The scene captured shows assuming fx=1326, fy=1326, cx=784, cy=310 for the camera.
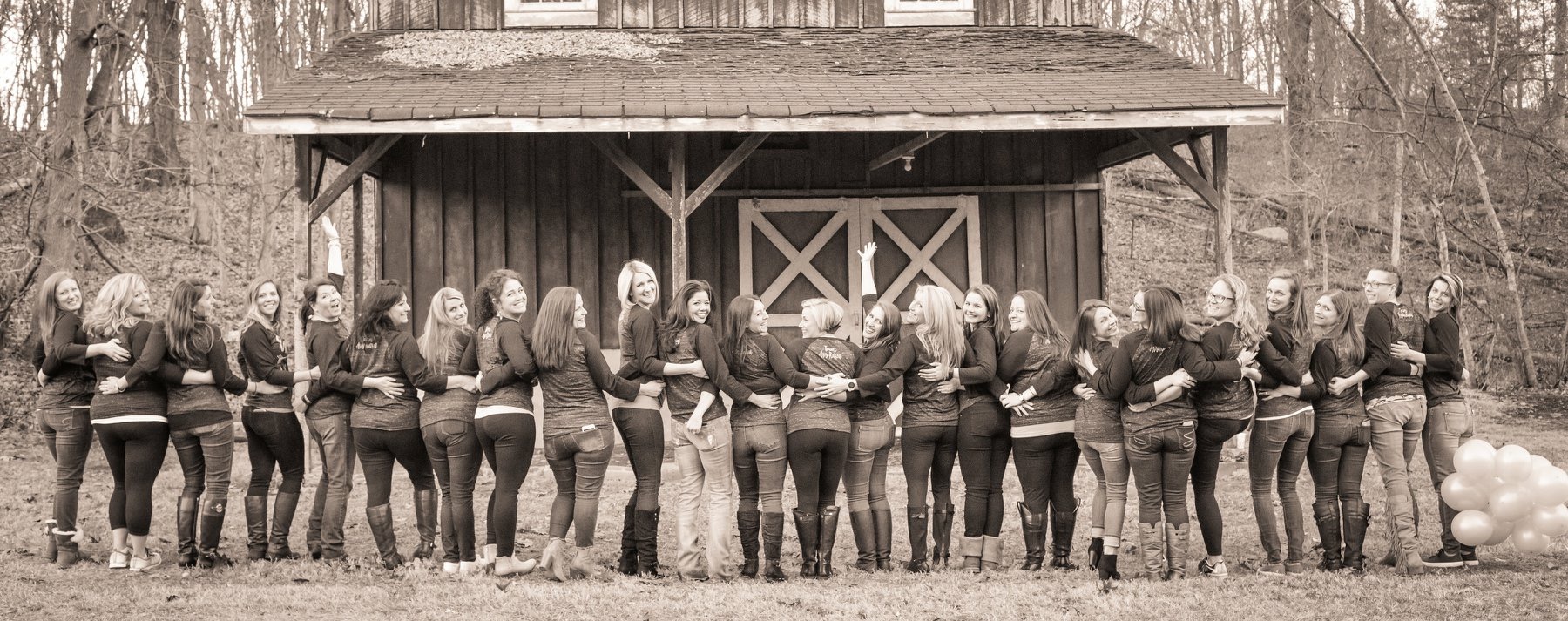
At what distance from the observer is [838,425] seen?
681 centimetres

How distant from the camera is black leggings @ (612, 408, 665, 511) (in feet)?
22.1

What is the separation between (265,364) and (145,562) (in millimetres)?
1259

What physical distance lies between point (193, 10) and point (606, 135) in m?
12.0

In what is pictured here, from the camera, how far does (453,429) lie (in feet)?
22.3

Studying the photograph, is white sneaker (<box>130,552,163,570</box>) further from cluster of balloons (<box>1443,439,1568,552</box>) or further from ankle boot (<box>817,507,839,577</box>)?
cluster of balloons (<box>1443,439,1568,552</box>)

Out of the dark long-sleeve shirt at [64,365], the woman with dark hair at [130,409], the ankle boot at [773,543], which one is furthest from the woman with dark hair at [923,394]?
the dark long-sleeve shirt at [64,365]

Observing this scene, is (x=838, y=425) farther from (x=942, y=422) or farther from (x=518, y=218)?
(x=518, y=218)

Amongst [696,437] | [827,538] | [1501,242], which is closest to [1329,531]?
[827,538]

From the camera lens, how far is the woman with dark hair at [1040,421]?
685 cm

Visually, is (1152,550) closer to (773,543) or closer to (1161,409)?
(1161,409)

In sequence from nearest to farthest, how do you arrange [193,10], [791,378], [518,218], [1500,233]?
1. [791,378]
2. [518,218]
3. [1500,233]
4. [193,10]

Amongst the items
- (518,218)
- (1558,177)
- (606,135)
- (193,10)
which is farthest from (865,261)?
(193,10)

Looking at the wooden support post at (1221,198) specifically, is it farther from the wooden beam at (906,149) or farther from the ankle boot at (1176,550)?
the ankle boot at (1176,550)

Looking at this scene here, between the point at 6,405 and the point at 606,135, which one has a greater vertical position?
the point at 606,135
